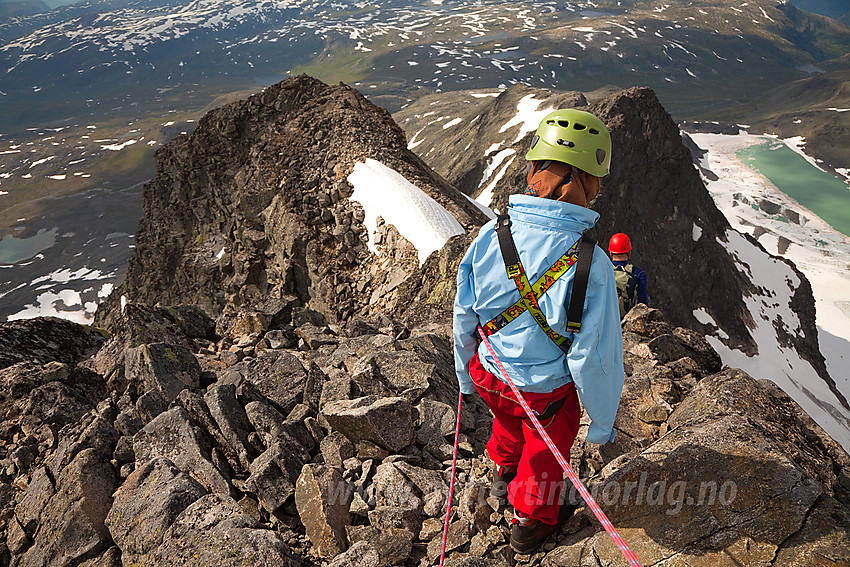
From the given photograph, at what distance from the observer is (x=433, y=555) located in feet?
17.8

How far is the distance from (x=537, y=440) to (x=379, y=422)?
8.35ft

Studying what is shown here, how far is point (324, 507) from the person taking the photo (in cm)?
579

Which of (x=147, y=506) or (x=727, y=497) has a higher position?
(x=727, y=497)

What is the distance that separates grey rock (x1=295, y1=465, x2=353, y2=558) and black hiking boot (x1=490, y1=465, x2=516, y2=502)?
176cm

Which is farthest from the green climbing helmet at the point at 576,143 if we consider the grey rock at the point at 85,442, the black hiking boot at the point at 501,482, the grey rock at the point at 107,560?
the grey rock at the point at 85,442

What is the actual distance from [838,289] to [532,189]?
131831 mm

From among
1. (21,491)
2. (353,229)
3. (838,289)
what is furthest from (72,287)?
(838,289)

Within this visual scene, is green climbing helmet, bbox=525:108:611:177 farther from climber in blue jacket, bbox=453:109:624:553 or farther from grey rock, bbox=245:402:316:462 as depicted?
grey rock, bbox=245:402:316:462

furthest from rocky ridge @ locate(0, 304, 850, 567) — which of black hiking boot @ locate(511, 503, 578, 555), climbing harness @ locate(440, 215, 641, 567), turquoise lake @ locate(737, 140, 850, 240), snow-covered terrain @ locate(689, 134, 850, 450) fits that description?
turquoise lake @ locate(737, 140, 850, 240)

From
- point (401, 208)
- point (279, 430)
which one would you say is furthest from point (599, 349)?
point (401, 208)

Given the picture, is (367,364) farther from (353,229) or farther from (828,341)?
(828,341)

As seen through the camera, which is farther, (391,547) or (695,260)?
(695,260)

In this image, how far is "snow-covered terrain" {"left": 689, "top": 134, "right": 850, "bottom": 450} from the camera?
5031 cm

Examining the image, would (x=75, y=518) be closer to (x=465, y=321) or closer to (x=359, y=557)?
(x=359, y=557)
